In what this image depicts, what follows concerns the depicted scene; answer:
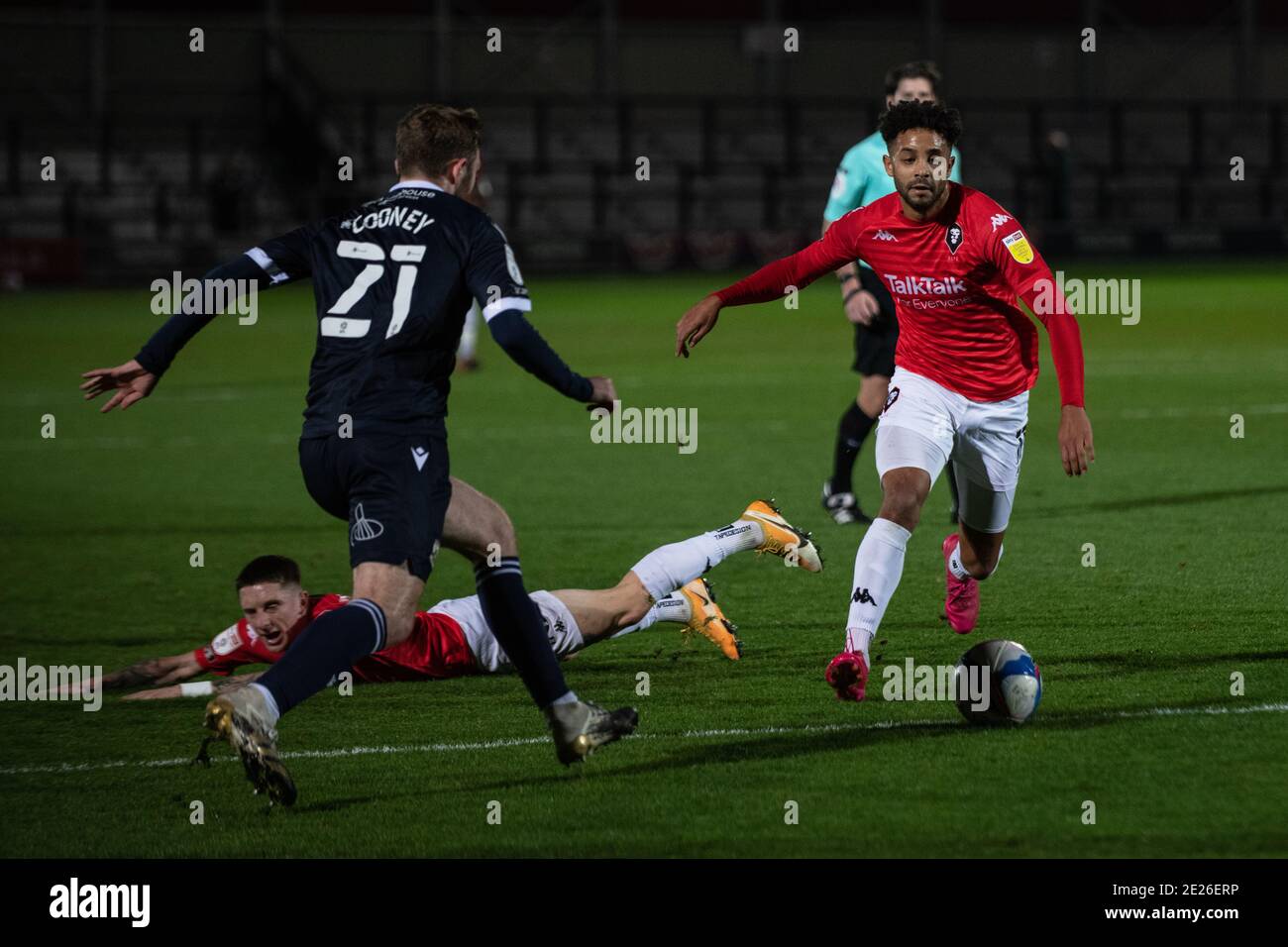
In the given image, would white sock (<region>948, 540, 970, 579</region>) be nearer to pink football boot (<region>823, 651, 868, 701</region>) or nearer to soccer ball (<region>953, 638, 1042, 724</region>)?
soccer ball (<region>953, 638, 1042, 724</region>)

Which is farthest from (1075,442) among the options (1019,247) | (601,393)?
(601,393)

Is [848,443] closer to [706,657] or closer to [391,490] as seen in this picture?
[706,657]

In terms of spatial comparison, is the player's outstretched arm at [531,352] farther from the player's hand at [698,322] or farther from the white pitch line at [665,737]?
the white pitch line at [665,737]

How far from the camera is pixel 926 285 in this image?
21.3 ft

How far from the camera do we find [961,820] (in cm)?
485

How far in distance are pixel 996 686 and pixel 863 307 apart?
4.10 metres

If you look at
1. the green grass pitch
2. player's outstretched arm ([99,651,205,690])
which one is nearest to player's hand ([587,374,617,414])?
the green grass pitch

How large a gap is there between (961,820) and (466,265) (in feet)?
6.77

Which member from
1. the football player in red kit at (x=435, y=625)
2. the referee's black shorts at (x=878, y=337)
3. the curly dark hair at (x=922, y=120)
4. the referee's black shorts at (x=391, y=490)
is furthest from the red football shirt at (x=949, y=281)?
the referee's black shorts at (x=878, y=337)

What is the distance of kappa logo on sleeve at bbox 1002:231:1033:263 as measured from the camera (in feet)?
20.3

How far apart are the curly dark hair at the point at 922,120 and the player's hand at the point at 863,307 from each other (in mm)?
3218
